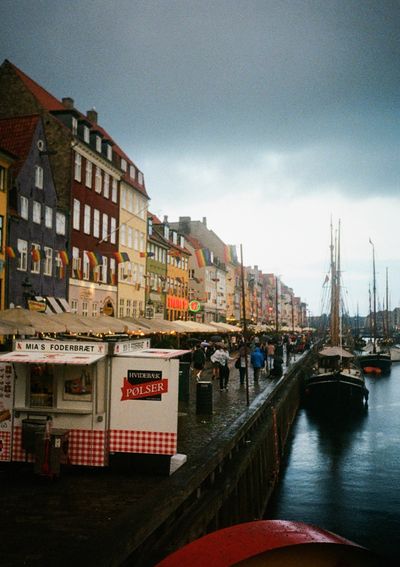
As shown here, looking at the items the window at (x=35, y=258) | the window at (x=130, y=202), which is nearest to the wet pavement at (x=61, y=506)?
the window at (x=35, y=258)

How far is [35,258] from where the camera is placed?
110 feet

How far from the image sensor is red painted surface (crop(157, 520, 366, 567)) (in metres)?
3.76

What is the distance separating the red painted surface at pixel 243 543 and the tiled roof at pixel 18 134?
3383cm

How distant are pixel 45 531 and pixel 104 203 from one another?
143ft

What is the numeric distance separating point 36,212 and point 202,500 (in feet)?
99.2

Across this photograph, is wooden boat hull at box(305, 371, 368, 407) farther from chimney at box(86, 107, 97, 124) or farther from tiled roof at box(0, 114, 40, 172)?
chimney at box(86, 107, 97, 124)

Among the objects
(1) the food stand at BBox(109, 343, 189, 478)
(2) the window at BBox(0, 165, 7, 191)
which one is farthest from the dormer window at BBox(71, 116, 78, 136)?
(1) the food stand at BBox(109, 343, 189, 478)

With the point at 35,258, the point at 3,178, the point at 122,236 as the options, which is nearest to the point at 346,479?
the point at 35,258

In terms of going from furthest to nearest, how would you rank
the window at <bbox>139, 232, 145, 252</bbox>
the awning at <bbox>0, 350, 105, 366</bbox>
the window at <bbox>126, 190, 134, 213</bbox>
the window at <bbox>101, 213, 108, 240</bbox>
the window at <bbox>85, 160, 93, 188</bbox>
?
the window at <bbox>139, 232, 145, 252</bbox> < the window at <bbox>126, 190, 134, 213</bbox> < the window at <bbox>101, 213, 108, 240</bbox> < the window at <bbox>85, 160, 93, 188</bbox> < the awning at <bbox>0, 350, 105, 366</bbox>

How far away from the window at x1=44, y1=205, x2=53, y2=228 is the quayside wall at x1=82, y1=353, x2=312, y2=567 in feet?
79.6

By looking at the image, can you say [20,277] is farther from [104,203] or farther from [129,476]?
[129,476]

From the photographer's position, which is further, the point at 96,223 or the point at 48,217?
the point at 96,223

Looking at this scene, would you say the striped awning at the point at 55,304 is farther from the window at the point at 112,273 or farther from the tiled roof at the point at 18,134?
the window at the point at 112,273

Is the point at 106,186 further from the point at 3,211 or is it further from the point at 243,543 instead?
the point at 243,543
